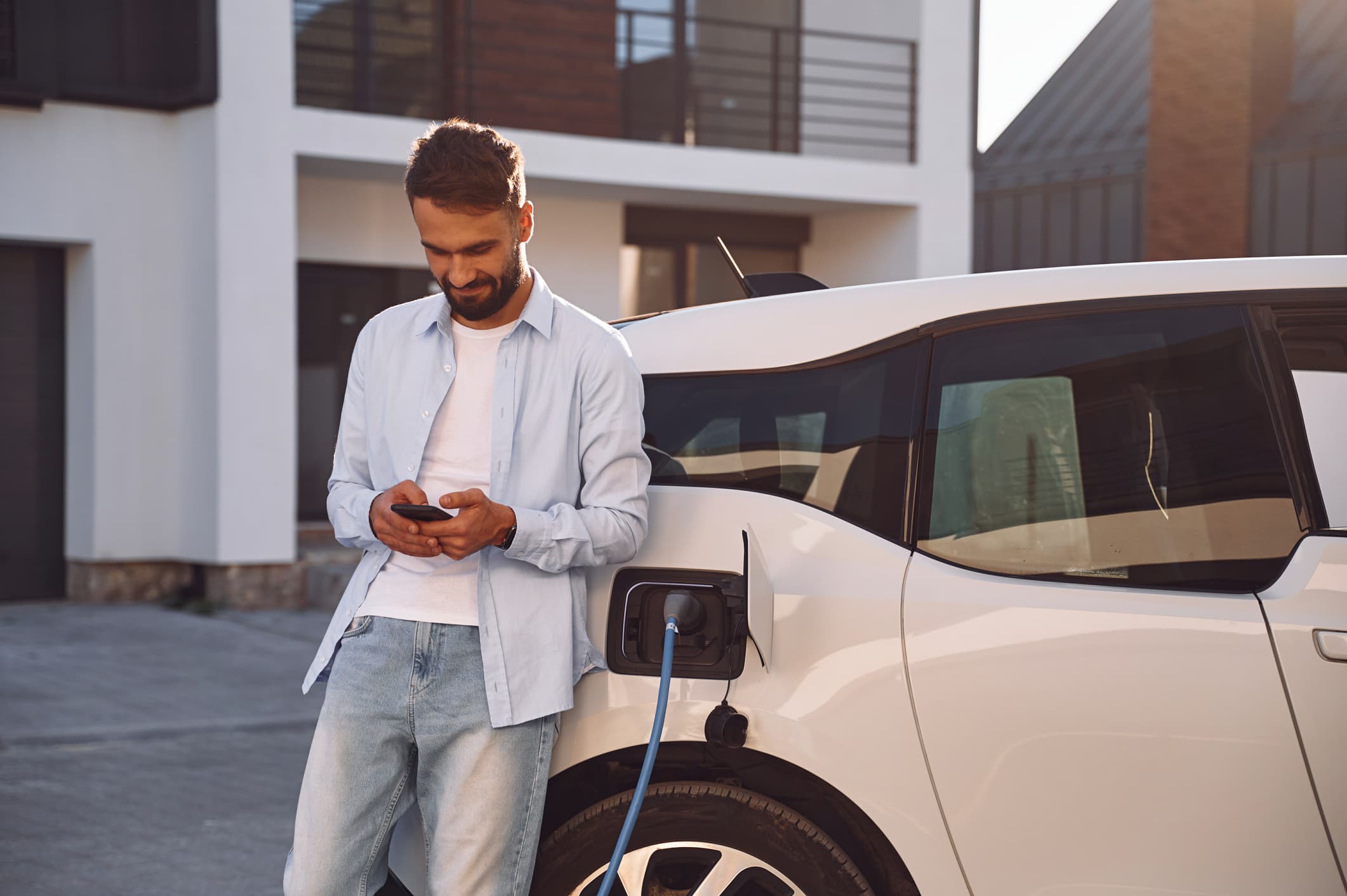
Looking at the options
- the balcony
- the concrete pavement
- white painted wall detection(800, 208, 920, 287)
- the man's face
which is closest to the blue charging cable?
the man's face

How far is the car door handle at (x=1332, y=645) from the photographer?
250cm

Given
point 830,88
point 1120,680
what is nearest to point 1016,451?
point 1120,680

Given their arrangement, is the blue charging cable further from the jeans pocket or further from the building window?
the building window

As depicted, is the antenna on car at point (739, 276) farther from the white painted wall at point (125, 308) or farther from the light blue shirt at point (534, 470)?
the white painted wall at point (125, 308)

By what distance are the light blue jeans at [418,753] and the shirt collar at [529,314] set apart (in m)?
0.55

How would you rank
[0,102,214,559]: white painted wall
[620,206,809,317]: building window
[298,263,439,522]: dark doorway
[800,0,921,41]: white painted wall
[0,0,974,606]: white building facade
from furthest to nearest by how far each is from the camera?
[800,0,921,41]: white painted wall, [620,206,809,317]: building window, [298,263,439,522]: dark doorway, [0,102,214,559]: white painted wall, [0,0,974,606]: white building facade

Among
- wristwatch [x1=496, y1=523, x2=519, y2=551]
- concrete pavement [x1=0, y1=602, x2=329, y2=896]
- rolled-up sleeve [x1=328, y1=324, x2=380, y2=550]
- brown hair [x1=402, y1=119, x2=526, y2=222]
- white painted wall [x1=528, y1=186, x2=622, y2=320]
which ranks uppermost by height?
white painted wall [x1=528, y1=186, x2=622, y2=320]

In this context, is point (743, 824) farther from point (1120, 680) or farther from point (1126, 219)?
point (1126, 219)

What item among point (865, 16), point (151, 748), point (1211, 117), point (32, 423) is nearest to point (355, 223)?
point (32, 423)

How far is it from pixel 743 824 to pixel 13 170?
10.6m

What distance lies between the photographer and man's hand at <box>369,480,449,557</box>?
8.05 ft

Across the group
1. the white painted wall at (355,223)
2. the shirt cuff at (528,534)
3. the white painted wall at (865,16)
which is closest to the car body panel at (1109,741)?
the shirt cuff at (528,534)

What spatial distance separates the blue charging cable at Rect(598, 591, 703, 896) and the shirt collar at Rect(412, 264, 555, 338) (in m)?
0.56

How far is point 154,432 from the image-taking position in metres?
12.1
